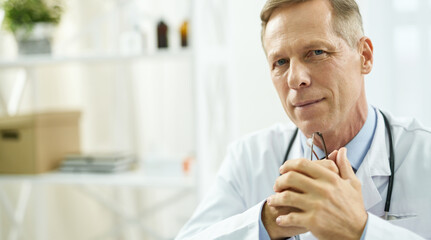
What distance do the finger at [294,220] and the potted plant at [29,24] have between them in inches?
70.8

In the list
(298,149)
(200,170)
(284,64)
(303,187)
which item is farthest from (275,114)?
(303,187)

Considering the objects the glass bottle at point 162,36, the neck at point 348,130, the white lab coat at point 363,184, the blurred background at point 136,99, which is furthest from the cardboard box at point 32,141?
the neck at point 348,130

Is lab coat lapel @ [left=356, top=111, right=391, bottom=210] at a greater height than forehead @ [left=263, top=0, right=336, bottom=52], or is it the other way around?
forehead @ [left=263, top=0, right=336, bottom=52]

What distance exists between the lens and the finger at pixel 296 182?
101 centimetres

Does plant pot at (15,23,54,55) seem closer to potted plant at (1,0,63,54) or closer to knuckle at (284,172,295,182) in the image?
potted plant at (1,0,63,54)

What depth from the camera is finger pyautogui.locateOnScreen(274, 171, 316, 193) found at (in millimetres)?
1011

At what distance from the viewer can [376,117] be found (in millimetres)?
1330

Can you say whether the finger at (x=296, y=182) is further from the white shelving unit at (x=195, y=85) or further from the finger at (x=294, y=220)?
the white shelving unit at (x=195, y=85)

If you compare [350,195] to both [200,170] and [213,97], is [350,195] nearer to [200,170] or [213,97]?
[200,170]

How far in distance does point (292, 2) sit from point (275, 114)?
4.18ft

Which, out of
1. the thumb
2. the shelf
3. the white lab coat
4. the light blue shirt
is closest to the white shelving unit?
the shelf

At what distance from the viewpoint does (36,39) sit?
2459 mm

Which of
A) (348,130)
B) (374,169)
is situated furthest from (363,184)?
(348,130)

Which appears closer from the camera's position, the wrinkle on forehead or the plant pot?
the wrinkle on forehead
